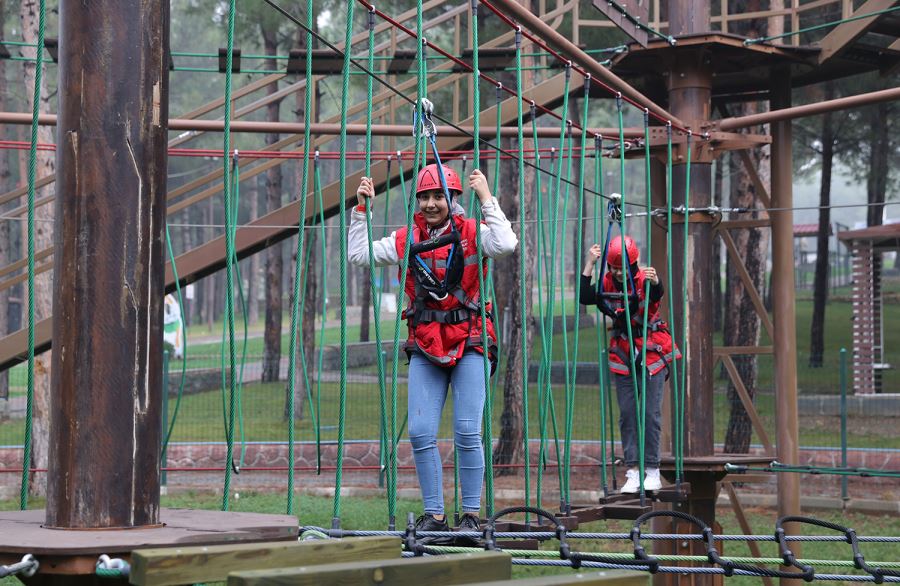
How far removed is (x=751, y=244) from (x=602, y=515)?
12.7 metres

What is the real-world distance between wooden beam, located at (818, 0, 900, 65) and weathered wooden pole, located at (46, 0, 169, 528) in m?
6.52

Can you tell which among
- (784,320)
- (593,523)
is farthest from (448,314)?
(593,523)

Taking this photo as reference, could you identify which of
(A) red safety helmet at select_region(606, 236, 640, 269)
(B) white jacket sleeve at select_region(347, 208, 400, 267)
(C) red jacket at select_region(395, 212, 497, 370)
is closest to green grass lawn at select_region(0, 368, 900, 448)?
(A) red safety helmet at select_region(606, 236, 640, 269)

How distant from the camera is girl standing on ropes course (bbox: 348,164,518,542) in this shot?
477 centimetres

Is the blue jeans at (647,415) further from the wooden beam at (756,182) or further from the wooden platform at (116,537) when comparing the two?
the wooden platform at (116,537)

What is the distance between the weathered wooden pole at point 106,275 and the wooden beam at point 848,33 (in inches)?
257

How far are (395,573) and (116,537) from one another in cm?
60

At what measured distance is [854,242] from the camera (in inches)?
928

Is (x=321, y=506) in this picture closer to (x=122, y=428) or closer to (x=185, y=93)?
(x=122, y=428)

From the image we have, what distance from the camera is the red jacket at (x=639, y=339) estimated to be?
7043 mm

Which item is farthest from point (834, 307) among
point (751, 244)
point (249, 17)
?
point (249, 17)

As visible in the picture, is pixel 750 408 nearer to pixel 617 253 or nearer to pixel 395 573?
pixel 617 253

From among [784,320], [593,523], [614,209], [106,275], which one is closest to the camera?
[106,275]

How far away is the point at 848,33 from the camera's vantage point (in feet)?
27.7
